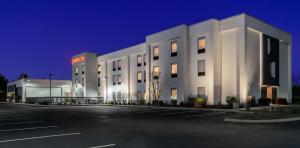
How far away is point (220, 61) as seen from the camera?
33656 millimetres

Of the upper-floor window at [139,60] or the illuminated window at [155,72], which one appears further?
the upper-floor window at [139,60]

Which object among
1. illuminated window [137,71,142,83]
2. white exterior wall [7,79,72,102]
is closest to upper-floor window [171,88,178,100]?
illuminated window [137,71,142,83]

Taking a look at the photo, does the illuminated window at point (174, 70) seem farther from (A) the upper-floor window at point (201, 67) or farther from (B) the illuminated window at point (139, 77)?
(B) the illuminated window at point (139, 77)

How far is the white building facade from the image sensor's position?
32.1m

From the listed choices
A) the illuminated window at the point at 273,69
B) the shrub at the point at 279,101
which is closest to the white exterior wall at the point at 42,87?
the illuminated window at the point at 273,69

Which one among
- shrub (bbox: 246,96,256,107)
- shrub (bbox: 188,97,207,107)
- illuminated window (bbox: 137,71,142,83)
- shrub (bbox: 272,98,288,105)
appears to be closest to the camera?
shrub (bbox: 246,96,256,107)

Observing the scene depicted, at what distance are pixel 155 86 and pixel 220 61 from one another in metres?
10.6

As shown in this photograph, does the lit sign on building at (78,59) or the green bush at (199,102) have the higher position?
the lit sign on building at (78,59)

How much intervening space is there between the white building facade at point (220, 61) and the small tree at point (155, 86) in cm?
31

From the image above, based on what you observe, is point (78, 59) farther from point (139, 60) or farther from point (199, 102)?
point (199, 102)

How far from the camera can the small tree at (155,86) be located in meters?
40.0

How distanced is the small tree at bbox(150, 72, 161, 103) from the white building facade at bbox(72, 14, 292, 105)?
0.31m

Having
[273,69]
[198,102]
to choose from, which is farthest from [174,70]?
[273,69]

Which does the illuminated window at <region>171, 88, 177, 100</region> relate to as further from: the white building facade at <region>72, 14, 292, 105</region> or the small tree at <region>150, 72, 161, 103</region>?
the small tree at <region>150, 72, 161, 103</region>
